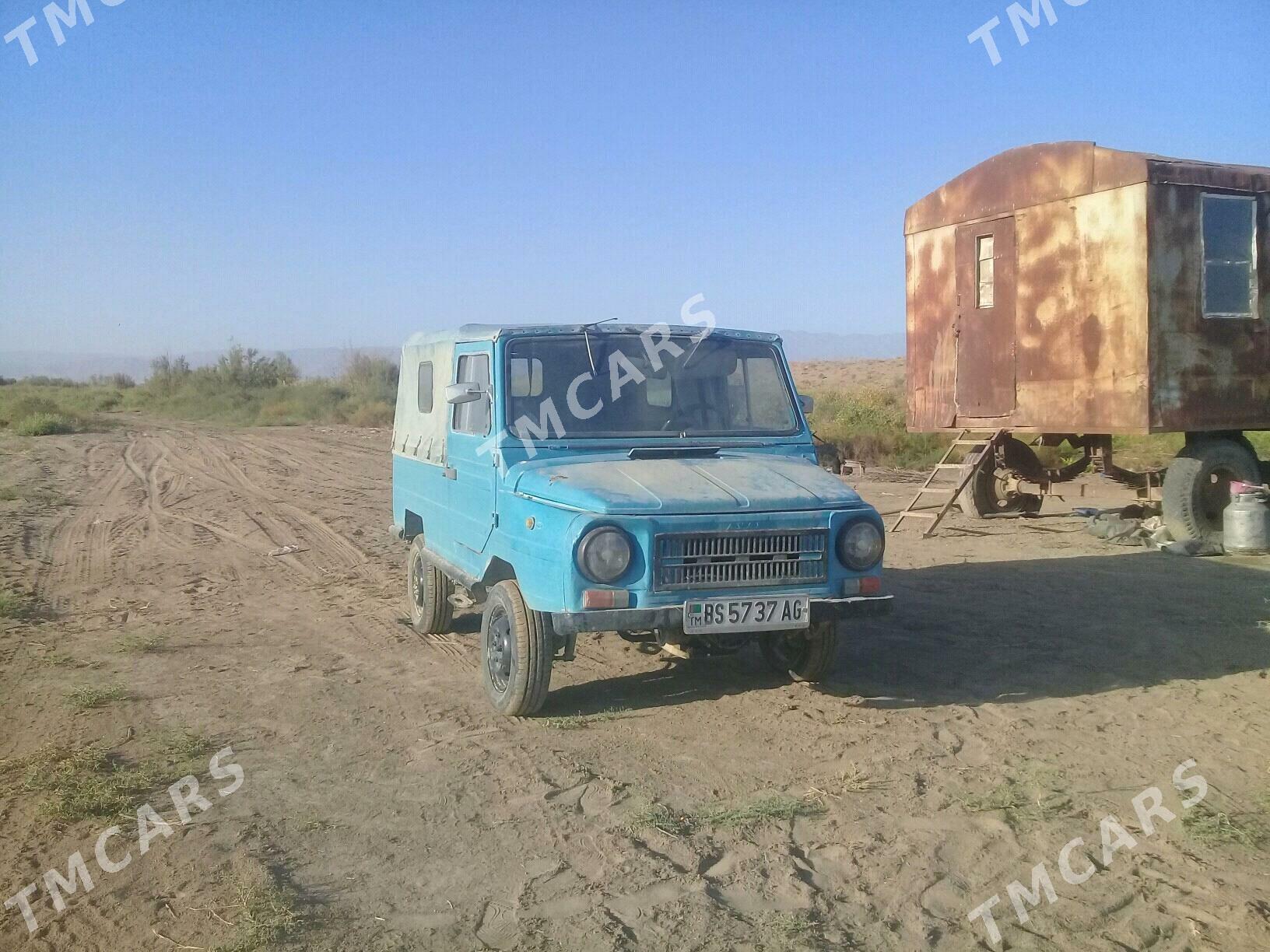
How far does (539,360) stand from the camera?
20.2ft

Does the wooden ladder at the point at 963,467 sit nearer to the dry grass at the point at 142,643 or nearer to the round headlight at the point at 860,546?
the round headlight at the point at 860,546

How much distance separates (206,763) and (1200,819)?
4.31m

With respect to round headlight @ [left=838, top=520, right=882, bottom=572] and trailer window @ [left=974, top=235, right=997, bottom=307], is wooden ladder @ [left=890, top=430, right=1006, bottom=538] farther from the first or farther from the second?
round headlight @ [left=838, top=520, right=882, bottom=572]

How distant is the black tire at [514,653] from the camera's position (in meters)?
5.41

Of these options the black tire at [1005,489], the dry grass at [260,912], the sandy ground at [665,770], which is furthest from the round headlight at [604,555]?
the black tire at [1005,489]

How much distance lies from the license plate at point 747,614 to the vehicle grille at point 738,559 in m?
0.11

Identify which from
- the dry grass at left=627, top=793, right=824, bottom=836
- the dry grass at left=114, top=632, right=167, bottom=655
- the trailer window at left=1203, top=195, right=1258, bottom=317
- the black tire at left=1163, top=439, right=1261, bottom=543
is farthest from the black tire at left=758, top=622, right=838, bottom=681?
the trailer window at left=1203, top=195, right=1258, bottom=317

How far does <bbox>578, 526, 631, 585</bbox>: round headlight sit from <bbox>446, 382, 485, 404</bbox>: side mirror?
1413 millimetres

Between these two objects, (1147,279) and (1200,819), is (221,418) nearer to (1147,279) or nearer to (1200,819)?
(1147,279)

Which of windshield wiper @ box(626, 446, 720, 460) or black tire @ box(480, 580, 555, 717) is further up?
windshield wiper @ box(626, 446, 720, 460)

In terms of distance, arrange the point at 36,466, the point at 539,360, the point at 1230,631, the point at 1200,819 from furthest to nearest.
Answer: the point at 36,466 → the point at 1230,631 → the point at 539,360 → the point at 1200,819

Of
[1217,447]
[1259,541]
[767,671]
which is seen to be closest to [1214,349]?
[1217,447]

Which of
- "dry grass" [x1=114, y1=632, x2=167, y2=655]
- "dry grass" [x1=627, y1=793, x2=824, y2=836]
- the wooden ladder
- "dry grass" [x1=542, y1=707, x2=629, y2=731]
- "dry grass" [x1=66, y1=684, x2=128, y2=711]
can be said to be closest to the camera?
"dry grass" [x1=627, y1=793, x2=824, y2=836]

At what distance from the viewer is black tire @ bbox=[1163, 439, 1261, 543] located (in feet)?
36.0
